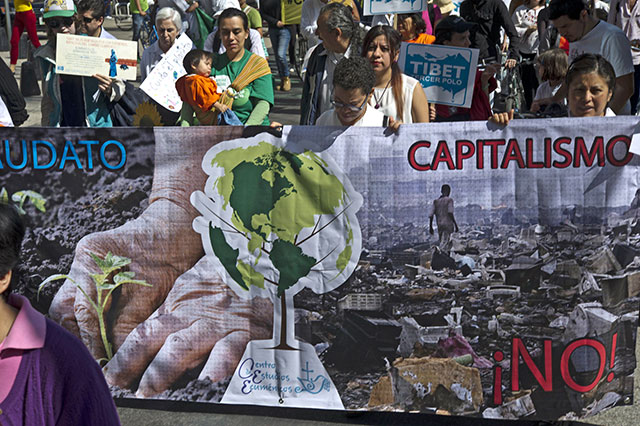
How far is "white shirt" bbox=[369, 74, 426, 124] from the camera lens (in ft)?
17.5

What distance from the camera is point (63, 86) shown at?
6.81 m

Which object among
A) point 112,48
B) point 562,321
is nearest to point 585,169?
point 562,321

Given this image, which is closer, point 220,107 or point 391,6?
point 220,107

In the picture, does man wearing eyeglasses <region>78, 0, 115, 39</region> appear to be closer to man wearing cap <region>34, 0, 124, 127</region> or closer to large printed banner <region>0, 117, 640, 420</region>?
man wearing cap <region>34, 0, 124, 127</region>

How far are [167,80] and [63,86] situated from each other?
0.84 metres

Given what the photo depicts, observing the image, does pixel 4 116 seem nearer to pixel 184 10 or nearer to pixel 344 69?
pixel 344 69

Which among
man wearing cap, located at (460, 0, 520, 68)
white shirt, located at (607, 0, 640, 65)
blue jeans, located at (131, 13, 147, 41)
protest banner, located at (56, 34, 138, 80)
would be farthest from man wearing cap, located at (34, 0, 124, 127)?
blue jeans, located at (131, 13, 147, 41)

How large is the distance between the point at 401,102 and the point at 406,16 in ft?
9.29

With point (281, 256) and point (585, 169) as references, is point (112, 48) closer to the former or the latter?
point (281, 256)

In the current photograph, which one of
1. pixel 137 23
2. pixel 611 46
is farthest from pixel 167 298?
pixel 137 23

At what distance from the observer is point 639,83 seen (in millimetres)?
7656

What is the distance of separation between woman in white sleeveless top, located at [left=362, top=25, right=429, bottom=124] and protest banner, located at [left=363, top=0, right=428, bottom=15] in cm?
104

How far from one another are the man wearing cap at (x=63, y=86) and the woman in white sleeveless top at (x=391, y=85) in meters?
2.14

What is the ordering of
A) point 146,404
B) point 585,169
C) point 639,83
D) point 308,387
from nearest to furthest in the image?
point 585,169
point 308,387
point 146,404
point 639,83
